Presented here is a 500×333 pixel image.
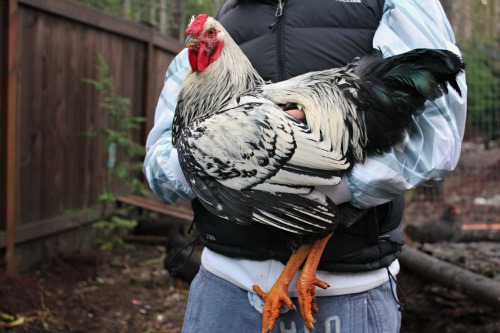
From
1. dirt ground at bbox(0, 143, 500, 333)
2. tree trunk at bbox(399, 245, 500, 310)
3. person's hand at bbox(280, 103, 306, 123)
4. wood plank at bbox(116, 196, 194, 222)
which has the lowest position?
dirt ground at bbox(0, 143, 500, 333)

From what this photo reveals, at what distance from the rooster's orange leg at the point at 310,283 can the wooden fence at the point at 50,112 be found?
3.30 metres

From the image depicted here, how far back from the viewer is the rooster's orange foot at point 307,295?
1.67 m

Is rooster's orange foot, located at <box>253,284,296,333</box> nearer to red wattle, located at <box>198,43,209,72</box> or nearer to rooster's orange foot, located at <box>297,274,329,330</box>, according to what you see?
rooster's orange foot, located at <box>297,274,329,330</box>

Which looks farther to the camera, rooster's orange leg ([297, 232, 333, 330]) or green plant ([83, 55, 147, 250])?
green plant ([83, 55, 147, 250])

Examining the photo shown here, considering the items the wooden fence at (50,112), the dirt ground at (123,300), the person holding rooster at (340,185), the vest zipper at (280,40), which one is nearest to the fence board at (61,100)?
the wooden fence at (50,112)

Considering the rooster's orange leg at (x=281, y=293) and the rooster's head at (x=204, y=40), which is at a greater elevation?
the rooster's head at (x=204, y=40)

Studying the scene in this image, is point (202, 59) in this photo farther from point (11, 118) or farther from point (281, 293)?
point (11, 118)

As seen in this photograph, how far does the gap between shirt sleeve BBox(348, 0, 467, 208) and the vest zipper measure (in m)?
0.29

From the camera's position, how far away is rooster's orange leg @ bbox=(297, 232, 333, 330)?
167 centimetres

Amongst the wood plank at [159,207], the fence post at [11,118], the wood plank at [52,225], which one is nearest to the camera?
the fence post at [11,118]

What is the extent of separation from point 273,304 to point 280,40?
790mm

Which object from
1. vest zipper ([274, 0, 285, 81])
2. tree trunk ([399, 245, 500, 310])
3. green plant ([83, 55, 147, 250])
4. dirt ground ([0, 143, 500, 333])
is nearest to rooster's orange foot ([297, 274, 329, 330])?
vest zipper ([274, 0, 285, 81])

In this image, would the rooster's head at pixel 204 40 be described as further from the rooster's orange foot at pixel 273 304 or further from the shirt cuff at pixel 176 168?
the rooster's orange foot at pixel 273 304

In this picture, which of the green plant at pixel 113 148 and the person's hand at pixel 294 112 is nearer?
the person's hand at pixel 294 112
